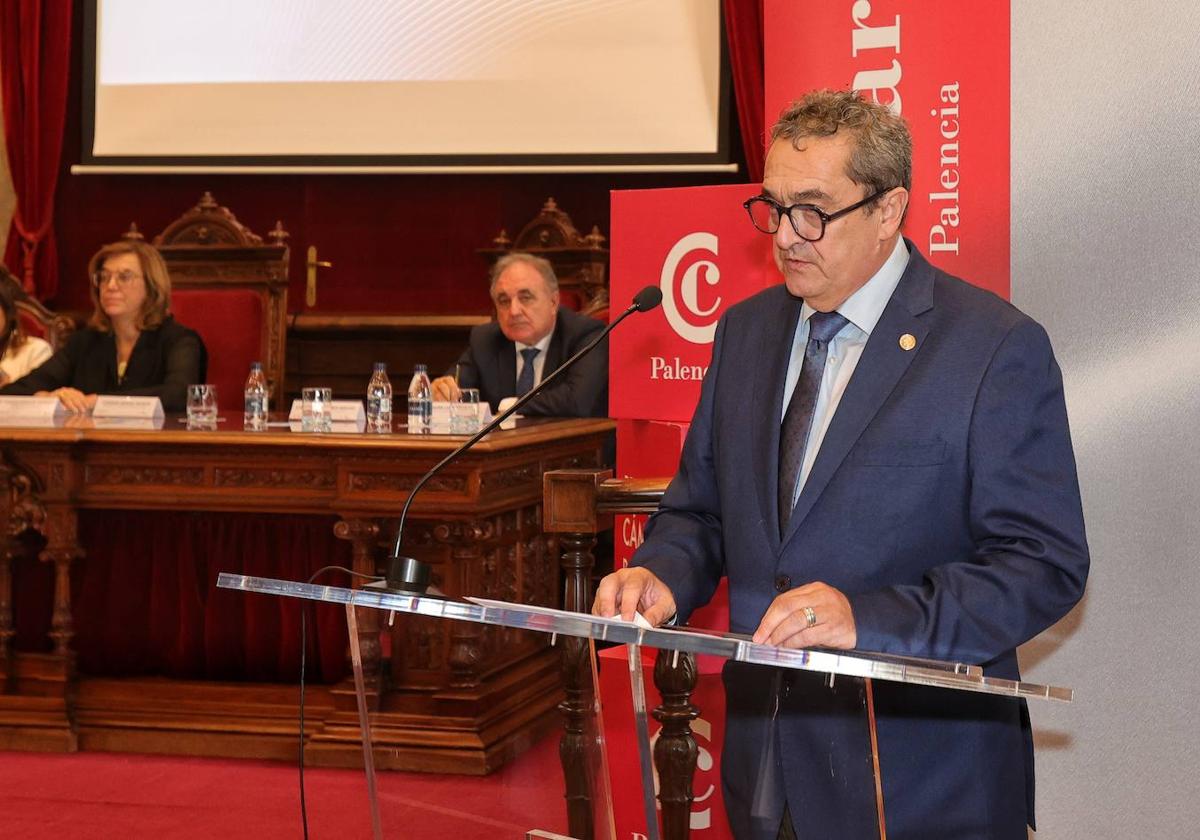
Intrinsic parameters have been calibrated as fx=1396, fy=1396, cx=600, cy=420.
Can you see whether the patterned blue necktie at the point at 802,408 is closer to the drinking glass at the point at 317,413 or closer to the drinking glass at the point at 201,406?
the drinking glass at the point at 317,413

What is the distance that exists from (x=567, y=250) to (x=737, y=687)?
5.15 meters

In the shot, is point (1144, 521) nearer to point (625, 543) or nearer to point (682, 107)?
point (625, 543)

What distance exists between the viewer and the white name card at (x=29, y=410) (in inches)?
167

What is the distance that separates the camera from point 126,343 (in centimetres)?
500

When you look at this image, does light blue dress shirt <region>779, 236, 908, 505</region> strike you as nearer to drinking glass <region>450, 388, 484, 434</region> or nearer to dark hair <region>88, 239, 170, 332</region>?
drinking glass <region>450, 388, 484, 434</region>

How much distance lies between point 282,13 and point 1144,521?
226 inches

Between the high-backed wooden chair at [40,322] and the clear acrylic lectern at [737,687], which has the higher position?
the high-backed wooden chair at [40,322]

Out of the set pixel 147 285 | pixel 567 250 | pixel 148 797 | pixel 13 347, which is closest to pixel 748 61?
pixel 567 250

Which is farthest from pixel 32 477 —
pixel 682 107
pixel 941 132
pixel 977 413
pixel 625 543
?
pixel 682 107

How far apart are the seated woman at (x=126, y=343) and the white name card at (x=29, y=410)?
1.70 feet

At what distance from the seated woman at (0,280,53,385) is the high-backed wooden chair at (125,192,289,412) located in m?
0.55

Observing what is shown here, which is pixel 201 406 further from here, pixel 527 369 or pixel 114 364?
pixel 527 369

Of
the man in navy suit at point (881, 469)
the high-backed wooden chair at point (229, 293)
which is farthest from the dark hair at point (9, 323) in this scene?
the man in navy suit at point (881, 469)

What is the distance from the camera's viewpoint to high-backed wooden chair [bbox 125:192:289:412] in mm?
5504
